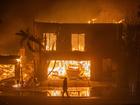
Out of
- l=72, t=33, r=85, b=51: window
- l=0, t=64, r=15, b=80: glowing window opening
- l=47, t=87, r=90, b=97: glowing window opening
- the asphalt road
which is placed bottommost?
the asphalt road

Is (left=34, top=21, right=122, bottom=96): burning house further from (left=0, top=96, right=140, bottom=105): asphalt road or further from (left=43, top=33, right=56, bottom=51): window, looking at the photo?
(left=0, top=96, right=140, bottom=105): asphalt road

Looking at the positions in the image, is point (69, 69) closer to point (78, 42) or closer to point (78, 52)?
point (78, 52)

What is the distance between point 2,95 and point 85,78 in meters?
16.0

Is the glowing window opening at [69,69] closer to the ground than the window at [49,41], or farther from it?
closer to the ground

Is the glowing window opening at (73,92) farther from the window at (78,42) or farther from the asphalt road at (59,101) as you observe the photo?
the window at (78,42)

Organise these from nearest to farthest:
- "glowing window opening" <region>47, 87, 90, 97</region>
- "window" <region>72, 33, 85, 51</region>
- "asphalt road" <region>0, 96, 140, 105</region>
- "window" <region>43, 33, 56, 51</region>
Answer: "asphalt road" <region>0, 96, 140, 105</region> → "glowing window opening" <region>47, 87, 90, 97</region> → "window" <region>43, 33, 56, 51</region> → "window" <region>72, 33, 85, 51</region>

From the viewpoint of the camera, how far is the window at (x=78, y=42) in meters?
43.1

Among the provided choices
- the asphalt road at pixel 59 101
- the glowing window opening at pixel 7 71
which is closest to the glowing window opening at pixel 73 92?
the asphalt road at pixel 59 101

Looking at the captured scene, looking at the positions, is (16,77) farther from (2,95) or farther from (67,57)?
(2,95)

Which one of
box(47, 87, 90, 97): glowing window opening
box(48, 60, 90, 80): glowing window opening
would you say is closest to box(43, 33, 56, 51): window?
box(48, 60, 90, 80): glowing window opening

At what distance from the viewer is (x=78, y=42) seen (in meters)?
43.2

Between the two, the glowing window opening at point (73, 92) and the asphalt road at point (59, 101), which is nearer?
the asphalt road at point (59, 101)

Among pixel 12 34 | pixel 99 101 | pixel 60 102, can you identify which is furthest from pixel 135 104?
pixel 12 34

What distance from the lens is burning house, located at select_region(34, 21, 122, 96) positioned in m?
42.3
